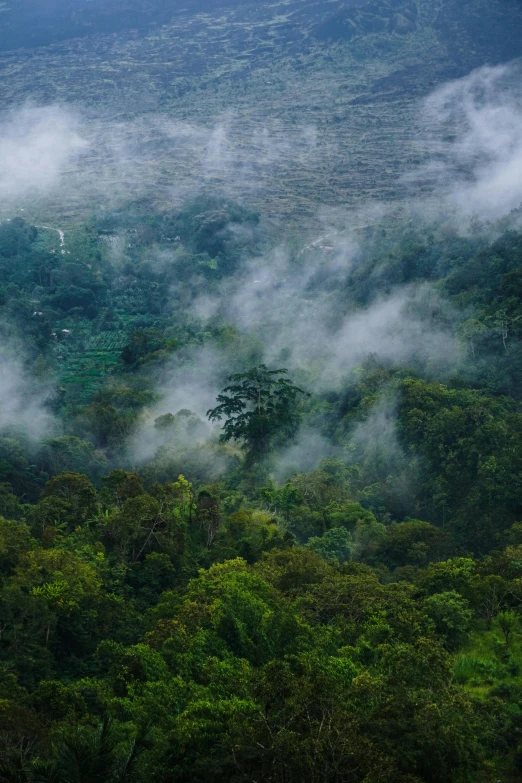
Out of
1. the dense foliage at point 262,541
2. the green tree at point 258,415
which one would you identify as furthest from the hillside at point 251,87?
the green tree at point 258,415

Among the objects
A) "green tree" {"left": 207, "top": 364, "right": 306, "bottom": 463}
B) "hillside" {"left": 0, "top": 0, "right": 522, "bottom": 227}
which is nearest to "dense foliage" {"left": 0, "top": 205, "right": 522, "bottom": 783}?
"green tree" {"left": 207, "top": 364, "right": 306, "bottom": 463}

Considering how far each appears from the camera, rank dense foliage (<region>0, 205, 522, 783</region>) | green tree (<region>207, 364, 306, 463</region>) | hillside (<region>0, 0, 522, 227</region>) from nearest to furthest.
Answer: dense foliage (<region>0, 205, 522, 783</region>) → green tree (<region>207, 364, 306, 463</region>) → hillside (<region>0, 0, 522, 227</region>)

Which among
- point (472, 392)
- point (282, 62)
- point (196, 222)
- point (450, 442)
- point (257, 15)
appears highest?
point (257, 15)

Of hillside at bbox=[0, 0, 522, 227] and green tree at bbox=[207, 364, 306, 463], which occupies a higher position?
hillside at bbox=[0, 0, 522, 227]

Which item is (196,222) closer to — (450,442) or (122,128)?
(122,128)

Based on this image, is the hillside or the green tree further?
the hillside

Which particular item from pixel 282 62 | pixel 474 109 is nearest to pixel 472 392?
pixel 474 109

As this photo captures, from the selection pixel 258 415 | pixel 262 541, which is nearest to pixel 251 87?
pixel 258 415

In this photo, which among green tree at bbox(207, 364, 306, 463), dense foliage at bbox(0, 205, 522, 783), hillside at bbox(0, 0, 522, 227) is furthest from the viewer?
hillside at bbox(0, 0, 522, 227)

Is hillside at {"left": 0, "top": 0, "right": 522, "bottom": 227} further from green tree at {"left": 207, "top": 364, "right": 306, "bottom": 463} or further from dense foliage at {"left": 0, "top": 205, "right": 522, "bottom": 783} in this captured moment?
green tree at {"left": 207, "top": 364, "right": 306, "bottom": 463}
